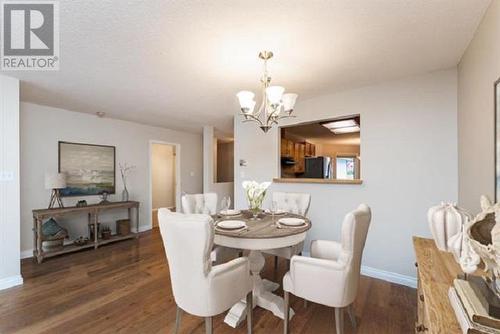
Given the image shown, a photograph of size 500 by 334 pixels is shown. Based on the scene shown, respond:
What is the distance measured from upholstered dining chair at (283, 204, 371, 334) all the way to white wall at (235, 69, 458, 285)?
1.29 m

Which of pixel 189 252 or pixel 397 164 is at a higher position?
pixel 397 164

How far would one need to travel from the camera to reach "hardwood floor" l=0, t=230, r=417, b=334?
184 centimetres

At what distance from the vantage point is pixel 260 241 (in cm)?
170

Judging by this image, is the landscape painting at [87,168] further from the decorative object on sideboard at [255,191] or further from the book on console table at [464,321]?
the book on console table at [464,321]

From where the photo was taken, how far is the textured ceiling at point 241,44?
1.48m

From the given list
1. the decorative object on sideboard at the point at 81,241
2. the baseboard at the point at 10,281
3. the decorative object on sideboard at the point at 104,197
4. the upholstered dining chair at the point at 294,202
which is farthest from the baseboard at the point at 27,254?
the upholstered dining chair at the point at 294,202

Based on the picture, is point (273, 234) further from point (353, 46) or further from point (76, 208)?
point (76, 208)

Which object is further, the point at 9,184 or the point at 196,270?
the point at 9,184

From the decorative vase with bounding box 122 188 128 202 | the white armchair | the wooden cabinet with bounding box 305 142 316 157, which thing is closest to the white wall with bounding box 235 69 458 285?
→ the white armchair

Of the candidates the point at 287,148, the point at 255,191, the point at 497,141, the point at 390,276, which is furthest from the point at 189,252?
the point at 287,148

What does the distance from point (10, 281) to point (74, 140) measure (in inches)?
87.4

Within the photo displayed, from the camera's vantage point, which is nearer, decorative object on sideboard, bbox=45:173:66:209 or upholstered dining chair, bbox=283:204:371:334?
upholstered dining chair, bbox=283:204:371:334

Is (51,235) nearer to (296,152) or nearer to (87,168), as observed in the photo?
(87,168)

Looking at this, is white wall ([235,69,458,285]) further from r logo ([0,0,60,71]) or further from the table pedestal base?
r logo ([0,0,60,71])
